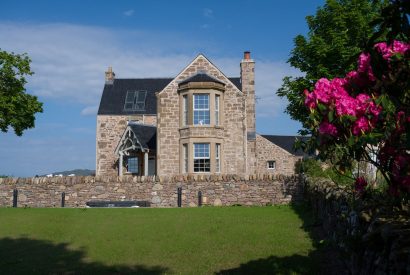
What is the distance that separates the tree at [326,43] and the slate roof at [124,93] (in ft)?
27.0

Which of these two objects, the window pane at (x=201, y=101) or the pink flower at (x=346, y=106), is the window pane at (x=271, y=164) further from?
the pink flower at (x=346, y=106)

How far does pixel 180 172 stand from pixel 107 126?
1135cm

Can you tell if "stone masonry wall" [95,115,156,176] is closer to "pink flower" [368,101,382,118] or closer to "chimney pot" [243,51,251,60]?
"chimney pot" [243,51,251,60]

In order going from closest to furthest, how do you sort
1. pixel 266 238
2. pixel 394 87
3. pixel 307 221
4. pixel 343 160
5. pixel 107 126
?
pixel 394 87 → pixel 343 160 → pixel 266 238 → pixel 307 221 → pixel 107 126

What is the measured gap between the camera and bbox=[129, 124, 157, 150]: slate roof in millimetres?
28969

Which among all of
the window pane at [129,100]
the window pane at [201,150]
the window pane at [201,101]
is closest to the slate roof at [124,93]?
the window pane at [129,100]

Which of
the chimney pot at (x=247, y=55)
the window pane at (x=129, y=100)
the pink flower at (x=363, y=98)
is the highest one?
the chimney pot at (x=247, y=55)

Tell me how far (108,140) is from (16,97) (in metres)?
7.51

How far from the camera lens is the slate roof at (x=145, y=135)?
95.0ft

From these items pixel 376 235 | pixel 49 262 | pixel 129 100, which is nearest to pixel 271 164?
pixel 129 100

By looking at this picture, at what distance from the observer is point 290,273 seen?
668 cm

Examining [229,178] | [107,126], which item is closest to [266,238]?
[229,178]

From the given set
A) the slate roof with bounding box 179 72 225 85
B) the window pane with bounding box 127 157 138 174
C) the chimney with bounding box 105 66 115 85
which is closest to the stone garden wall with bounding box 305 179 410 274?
the slate roof with bounding box 179 72 225 85

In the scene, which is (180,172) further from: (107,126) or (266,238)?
(266,238)
